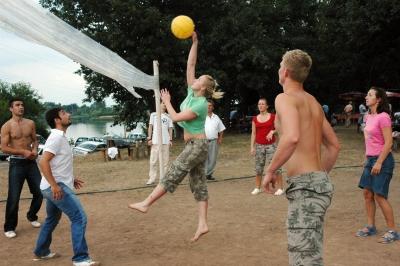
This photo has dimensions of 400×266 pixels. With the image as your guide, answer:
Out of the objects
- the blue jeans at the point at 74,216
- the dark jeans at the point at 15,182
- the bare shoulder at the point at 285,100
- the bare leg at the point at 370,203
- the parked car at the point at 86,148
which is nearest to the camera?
the bare shoulder at the point at 285,100

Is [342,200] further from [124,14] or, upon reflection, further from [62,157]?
[124,14]

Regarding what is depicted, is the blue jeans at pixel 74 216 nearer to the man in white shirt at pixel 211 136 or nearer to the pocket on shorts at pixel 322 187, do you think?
the pocket on shorts at pixel 322 187

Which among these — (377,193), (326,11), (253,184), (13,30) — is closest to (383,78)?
(326,11)

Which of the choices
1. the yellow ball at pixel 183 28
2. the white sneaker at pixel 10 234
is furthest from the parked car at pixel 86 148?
the yellow ball at pixel 183 28

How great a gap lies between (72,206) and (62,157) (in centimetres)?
55

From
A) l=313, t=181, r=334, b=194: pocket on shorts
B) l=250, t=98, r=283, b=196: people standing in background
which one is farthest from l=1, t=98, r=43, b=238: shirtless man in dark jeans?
l=313, t=181, r=334, b=194: pocket on shorts

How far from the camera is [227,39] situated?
2844 centimetres

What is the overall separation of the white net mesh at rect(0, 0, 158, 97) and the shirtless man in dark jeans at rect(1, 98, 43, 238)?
1204mm

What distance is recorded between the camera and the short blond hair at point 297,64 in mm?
3398

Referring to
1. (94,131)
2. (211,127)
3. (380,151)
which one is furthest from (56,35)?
(94,131)

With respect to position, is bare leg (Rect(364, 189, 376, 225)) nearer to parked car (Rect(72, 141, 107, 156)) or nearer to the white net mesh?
the white net mesh

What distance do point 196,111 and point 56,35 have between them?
7.34 ft

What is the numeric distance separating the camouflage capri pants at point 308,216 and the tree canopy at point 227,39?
61.3 feet

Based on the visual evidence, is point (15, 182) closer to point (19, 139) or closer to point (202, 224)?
point (19, 139)
